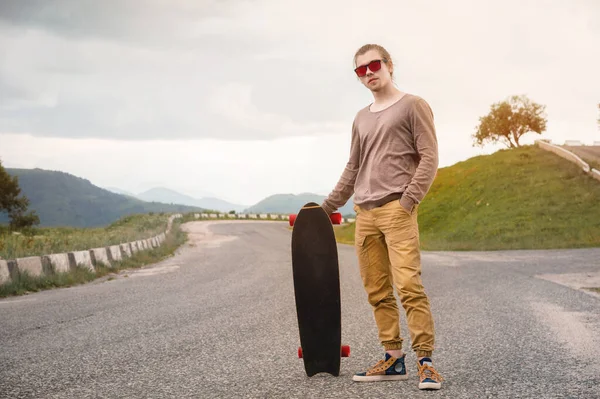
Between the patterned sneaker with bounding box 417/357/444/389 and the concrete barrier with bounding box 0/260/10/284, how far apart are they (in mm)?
8673

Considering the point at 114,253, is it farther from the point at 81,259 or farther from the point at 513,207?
the point at 513,207

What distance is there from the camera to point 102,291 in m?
10.9

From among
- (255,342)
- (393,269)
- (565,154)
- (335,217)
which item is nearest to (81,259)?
(255,342)

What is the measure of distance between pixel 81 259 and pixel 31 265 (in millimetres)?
1795

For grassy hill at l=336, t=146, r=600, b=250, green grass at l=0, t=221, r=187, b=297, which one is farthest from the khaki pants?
grassy hill at l=336, t=146, r=600, b=250

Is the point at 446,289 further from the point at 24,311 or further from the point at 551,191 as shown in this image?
the point at 551,191

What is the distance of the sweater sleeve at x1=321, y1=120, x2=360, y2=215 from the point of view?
5152 millimetres

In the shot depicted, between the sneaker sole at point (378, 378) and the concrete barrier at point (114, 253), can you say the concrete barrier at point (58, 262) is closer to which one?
the concrete barrier at point (114, 253)

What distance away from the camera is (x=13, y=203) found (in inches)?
2753

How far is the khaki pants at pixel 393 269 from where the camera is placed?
4543mm

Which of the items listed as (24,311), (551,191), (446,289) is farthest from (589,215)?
(24,311)

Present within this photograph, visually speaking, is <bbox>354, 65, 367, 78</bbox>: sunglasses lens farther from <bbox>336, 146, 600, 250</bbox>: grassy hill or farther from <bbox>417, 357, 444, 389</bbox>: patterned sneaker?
<bbox>336, 146, 600, 250</bbox>: grassy hill

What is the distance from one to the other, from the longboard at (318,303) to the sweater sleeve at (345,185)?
452 mm

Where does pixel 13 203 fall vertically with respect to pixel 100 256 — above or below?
above
